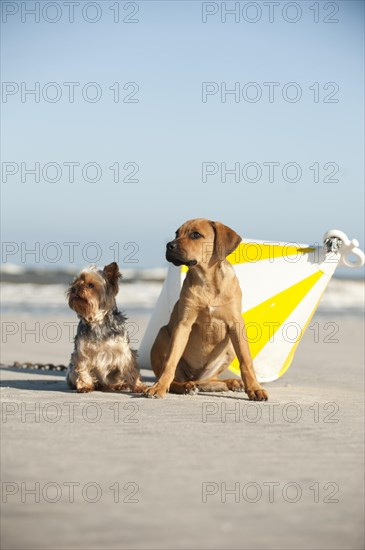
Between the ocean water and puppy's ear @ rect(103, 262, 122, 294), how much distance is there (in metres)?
10.5

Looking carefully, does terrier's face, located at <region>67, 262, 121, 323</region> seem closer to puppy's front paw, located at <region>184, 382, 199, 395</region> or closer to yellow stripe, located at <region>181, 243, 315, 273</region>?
puppy's front paw, located at <region>184, 382, 199, 395</region>

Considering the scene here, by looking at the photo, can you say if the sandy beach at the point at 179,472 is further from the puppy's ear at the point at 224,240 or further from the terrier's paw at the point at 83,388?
the puppy's ear at the point at 224,240

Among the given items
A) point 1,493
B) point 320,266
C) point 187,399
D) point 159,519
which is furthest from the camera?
point 320,266

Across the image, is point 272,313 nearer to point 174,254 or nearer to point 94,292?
point 174,254

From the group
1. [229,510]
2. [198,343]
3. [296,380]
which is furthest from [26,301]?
[229,510]

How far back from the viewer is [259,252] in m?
7.42

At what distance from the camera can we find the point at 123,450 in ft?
13.6

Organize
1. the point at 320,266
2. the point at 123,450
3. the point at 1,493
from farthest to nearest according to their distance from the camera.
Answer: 1. the point at 320,266
2. the point at 123,450
3. the point at 1,493

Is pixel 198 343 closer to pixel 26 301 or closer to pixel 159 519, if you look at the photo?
pixel 159 519

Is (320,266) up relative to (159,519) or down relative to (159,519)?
up

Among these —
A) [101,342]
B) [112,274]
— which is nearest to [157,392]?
[101,342]

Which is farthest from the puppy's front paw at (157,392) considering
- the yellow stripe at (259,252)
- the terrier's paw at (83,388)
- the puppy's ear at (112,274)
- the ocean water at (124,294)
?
the ocean water at (124,294)

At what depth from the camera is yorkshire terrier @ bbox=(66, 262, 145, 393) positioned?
20.2 feet

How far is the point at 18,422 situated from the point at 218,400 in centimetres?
166
